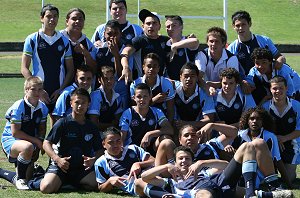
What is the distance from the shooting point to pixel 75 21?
9.10m

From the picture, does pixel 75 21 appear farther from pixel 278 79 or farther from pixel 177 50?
pixel 278 79

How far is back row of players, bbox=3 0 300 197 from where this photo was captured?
8453mm

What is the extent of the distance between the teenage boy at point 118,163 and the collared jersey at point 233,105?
3.93 ft

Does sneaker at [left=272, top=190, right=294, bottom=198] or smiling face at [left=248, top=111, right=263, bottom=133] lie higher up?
smiling face at [left=248, top=111, right=263, bottom=133]

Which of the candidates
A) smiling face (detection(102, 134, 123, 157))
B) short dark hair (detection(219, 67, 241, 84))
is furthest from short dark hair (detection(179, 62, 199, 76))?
smiling face (detection(102, 134, 123, 157))

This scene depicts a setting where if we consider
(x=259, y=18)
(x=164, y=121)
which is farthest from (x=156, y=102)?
(x=259, y=18)

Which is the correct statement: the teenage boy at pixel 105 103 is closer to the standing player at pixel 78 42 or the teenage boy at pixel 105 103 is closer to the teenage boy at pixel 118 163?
the standing player at pixel 78 42

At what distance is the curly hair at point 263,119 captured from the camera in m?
7.87

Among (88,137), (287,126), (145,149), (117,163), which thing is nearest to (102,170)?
(117,163)

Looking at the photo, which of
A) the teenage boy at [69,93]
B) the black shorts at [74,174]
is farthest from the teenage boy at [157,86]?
the black shorts at [74,174]

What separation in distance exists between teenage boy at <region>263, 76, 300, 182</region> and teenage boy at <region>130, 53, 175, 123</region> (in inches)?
42.3

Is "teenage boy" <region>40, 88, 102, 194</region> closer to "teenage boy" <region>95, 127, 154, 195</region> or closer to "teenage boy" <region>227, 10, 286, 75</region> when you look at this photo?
"teenage boy" <region>95, 127, 154, 195</region>

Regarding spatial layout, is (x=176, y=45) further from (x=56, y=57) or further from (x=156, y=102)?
(x=56, y=57)

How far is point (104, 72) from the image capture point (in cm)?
866
